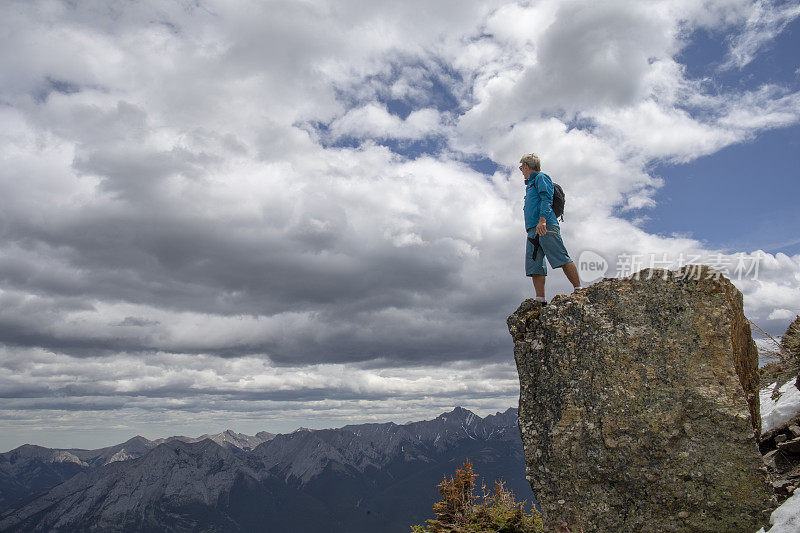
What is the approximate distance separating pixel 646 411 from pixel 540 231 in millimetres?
4203

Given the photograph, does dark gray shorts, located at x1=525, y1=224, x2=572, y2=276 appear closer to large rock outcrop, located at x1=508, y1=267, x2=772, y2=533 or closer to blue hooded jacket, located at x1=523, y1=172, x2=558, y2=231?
blue hooded jacket, located at x1=523, y1=172, x2=558, y2=231

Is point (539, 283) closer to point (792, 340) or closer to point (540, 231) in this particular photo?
point (540, 231)

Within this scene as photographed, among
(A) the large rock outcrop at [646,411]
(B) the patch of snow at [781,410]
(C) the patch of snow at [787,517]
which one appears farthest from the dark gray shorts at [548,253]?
(B) the patch of snow at [781,410]

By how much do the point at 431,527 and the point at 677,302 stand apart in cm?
778

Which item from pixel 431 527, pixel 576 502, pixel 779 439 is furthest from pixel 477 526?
pixel 779 439

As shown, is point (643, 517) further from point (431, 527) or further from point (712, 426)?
point (431, 527)

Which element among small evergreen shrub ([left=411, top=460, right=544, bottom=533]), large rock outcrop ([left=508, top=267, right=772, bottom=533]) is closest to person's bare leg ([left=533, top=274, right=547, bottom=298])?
large rock outcrop ([left=508, top=267, right=772, bottom=533])

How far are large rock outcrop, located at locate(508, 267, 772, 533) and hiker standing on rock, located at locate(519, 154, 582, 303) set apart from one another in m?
0.95

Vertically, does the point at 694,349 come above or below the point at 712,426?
above

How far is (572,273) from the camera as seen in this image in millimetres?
10617

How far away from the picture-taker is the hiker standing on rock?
421 inches

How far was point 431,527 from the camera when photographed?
11898 millimetres

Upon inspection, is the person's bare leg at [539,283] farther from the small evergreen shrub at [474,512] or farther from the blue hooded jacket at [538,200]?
the small evergreen shrub at [474,512]

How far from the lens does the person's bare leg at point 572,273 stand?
10586mm
